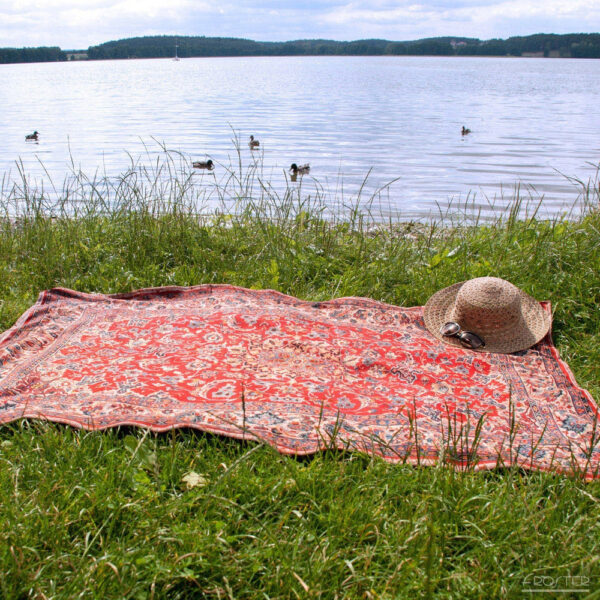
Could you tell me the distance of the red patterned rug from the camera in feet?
11.1

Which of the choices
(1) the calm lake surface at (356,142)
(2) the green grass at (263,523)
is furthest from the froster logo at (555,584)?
(1) the calm lake surface at (356,142)

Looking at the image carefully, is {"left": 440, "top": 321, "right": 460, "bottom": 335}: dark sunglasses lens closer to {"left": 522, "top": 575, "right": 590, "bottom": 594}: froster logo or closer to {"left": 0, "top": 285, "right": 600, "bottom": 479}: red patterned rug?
{"left": 0, "top": 285, "right": 600, "bottom": 479}: red patterned rug

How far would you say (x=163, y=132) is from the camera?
958 inches

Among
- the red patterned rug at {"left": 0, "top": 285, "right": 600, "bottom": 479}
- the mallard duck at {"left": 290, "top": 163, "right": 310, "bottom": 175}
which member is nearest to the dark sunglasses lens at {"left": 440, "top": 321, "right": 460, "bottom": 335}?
the red patterned rug at {"left": 0, "top": 285, "right": 600, "bottom": 479}

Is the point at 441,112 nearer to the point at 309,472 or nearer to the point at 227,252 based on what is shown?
the point at 227,252

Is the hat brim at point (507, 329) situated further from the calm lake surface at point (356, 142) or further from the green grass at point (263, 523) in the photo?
the calm lake surface at point (356, 142)

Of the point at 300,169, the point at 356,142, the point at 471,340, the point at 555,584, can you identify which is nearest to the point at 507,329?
the point at 471,340

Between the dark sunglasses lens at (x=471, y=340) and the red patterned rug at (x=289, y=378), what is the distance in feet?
0.32

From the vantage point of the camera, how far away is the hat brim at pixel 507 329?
4730mm

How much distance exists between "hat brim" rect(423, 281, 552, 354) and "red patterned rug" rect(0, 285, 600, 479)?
100 mm

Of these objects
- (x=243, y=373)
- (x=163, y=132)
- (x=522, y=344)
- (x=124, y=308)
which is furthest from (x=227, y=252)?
(x=163, y=132)

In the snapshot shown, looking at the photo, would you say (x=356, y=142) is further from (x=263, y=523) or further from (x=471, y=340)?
(x=263, y=523)

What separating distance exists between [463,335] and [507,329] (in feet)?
1.14

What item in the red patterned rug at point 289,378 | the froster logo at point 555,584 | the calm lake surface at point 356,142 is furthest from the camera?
the calm lake surface at point 356,142
